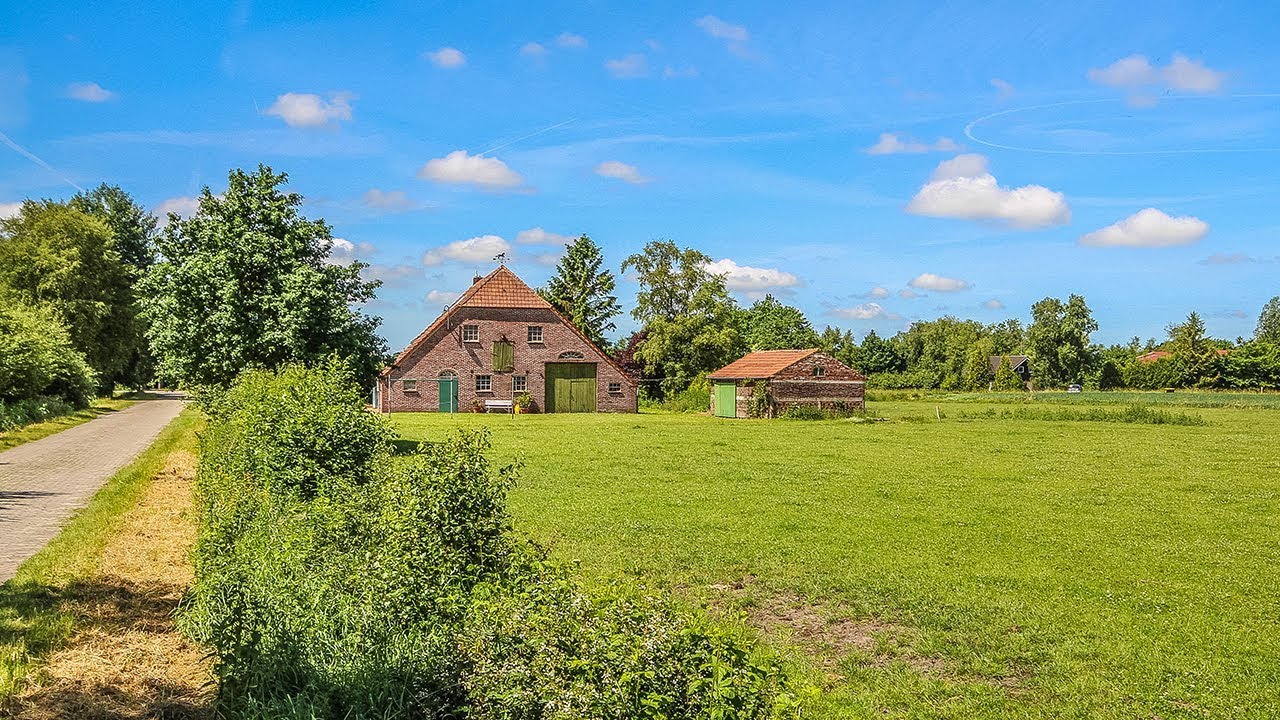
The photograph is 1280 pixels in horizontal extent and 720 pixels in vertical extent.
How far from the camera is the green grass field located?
671cm

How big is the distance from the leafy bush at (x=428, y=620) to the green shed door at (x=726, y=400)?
38.6 m

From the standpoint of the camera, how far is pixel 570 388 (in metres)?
49.7

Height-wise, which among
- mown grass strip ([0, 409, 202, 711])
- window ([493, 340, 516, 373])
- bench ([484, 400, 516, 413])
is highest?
window ([493, 340, 516, 373])

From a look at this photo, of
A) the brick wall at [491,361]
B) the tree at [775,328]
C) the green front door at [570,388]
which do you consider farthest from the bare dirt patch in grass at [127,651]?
the tree at [775,328]

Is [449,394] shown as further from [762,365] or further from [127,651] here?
[127,651]

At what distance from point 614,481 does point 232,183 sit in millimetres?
10473

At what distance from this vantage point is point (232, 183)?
18812mm

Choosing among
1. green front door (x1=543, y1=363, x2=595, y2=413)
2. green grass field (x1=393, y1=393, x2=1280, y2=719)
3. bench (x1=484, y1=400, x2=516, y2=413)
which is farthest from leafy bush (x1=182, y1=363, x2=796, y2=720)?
green front door (x1=543, y1=363, x2=595, y2=413)

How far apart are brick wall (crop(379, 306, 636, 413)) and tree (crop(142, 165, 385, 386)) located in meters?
28.1

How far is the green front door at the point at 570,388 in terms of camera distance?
49.5 m

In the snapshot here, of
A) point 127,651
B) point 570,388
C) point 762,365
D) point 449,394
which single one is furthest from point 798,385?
point 127,651

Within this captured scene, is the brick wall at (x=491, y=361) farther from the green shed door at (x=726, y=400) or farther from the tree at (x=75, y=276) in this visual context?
the tree at (x=75, y=276)

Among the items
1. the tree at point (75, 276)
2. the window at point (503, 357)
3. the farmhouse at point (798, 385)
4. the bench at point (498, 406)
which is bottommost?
the bench at point (498, 406)

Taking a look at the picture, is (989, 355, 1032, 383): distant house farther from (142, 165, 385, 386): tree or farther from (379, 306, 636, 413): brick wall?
(142, 165, 385, 386): tree
